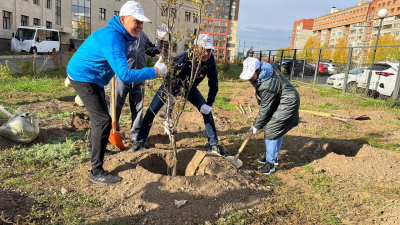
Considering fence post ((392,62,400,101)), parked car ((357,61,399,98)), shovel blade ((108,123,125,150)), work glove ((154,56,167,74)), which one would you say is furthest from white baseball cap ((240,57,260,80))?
parked car ((357,61,399,98))

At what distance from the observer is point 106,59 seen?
8.29ft

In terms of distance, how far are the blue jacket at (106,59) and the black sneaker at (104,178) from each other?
2.92 feet

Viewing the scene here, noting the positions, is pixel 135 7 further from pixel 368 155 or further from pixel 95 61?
pixel 368 155

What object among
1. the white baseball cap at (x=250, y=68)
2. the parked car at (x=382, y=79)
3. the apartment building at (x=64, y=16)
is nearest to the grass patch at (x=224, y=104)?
the white baseball cap at (x=250, y=68)

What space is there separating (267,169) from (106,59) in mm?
2287

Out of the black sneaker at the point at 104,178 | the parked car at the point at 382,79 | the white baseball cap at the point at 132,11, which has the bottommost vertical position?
the black sneaker at the point at 104,178

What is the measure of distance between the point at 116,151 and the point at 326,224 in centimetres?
257

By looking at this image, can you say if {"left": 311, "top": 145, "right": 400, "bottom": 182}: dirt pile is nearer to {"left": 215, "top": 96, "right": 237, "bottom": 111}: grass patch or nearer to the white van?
{"left": 215, "top": 96, "right": 237, "bottom": 111}: grass patch

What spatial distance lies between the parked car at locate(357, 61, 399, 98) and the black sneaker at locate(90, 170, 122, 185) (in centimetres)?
949

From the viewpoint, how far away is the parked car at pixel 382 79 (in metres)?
9.03

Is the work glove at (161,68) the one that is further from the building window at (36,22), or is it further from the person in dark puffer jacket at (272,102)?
the building window at (36,22)

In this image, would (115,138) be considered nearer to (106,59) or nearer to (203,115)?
(203,115)

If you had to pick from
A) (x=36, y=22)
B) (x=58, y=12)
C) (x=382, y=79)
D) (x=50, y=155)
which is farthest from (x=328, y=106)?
(x=58, y=12)

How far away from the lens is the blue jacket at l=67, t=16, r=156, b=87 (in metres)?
2.33
